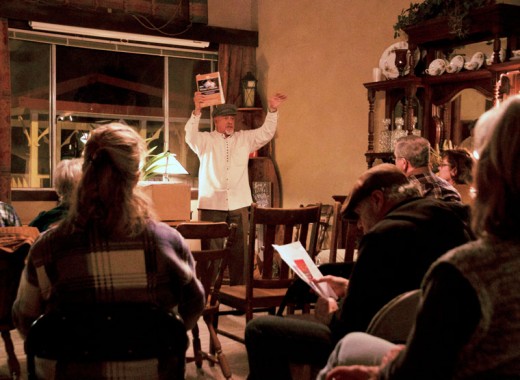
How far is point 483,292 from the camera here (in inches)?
47.8

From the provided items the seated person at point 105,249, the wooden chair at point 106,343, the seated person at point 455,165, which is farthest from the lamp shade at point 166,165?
the wooden chair at point 106,343

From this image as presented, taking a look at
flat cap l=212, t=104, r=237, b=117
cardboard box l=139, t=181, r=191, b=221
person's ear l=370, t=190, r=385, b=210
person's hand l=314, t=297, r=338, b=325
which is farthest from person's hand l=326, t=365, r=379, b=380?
flat cap l=212, t=104, r=237, b=117

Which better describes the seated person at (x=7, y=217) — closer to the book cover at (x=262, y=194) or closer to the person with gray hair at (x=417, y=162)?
the person with gray hair at (x=417, y=162)

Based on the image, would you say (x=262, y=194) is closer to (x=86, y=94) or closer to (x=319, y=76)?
(x=319, y=76)

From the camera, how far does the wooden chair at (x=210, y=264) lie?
3.27 meters

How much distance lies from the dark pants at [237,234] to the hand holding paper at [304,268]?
254 cm

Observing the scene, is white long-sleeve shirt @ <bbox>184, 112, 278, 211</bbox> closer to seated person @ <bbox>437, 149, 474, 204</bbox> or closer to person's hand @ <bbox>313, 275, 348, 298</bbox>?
seated person @ <bbox>437, 149, 474, 204</bbox>

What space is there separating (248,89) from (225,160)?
1.65 m

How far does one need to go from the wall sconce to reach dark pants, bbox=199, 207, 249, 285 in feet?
6.03

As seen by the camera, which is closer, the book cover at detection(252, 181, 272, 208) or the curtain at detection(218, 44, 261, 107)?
the book cover at detection(252, 181, 272, 208)

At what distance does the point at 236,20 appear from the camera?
7.62m

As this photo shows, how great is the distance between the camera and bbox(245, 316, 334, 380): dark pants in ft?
7.54

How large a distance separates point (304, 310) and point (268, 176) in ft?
12.2

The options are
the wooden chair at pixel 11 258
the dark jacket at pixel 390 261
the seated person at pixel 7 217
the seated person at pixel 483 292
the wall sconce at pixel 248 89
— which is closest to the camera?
the seated person at pixel 483 292
